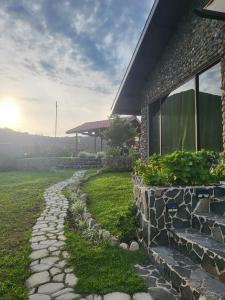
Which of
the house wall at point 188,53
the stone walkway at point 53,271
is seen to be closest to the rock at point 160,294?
the stone walkway at point 53,271

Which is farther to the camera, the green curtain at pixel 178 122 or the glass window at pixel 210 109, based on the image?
the green curtain at pixel 178 122

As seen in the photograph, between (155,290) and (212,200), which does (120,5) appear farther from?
(155,290)

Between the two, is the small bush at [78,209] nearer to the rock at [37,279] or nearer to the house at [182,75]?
the rock at [37,279]

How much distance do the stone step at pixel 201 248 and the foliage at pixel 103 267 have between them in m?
0.62

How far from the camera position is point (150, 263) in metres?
4.16

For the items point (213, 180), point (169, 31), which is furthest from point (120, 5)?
point (213, 180)

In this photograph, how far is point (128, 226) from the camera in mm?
5078

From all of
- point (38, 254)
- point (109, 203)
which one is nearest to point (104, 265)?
point (38, 254)

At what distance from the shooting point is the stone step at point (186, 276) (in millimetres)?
2963

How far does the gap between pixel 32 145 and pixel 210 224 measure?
75.4ft

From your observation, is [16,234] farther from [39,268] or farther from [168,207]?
[168,207]

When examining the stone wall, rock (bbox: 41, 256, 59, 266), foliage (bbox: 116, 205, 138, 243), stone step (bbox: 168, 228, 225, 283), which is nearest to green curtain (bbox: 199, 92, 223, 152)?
foliage (bbox: 116, 205, 138, 243)

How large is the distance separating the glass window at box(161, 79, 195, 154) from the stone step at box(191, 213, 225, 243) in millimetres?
3486

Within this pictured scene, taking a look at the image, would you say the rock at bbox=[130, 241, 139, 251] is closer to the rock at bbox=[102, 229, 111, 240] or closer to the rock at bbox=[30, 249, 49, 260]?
the rock at bbox=[102, 229, 111, 240]
